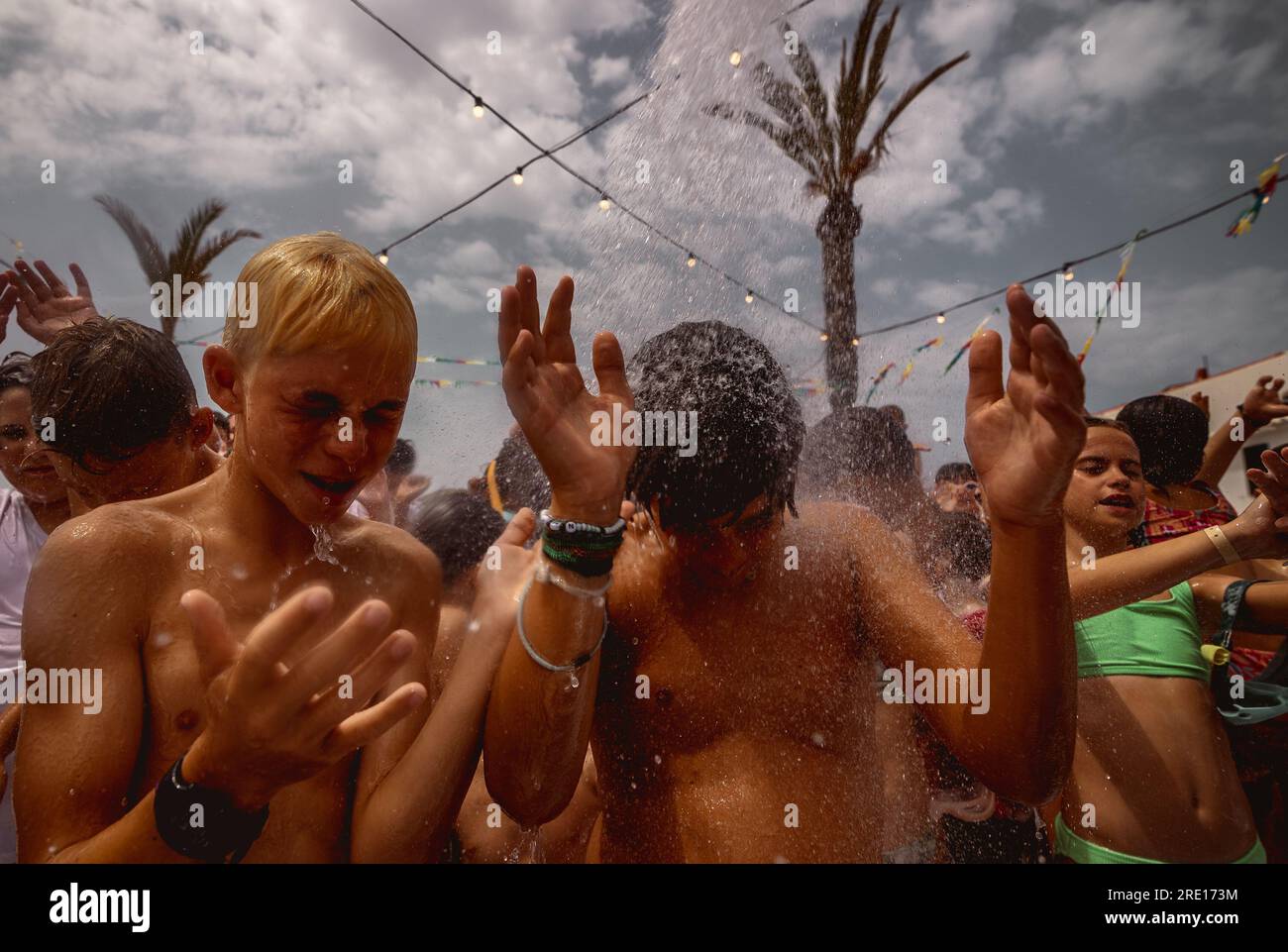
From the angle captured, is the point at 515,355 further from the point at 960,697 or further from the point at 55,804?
the point at 960,697

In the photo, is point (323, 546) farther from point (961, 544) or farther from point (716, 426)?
point (961, 544)

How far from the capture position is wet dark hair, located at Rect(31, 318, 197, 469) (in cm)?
192

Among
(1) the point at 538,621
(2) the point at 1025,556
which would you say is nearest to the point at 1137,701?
(2) the point at 1025,556

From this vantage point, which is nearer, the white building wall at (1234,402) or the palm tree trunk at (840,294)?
the palm tree trunk at (840,294)

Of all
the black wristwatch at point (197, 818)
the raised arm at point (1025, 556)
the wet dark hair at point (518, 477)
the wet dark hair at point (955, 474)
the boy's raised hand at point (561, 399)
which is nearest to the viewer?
the black wristwatch at point (197, 818)

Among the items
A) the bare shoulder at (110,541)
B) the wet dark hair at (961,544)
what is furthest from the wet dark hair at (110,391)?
the wet dark hair at (961,544)

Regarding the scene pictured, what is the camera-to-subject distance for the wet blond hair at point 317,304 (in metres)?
1.37

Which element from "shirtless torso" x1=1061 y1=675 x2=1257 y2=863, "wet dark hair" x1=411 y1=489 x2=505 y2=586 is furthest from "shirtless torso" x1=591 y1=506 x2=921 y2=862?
"shirtless torso" x1=1061 y1=675 x2=1257 y2=863

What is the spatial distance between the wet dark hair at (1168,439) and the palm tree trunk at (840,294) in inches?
64.7

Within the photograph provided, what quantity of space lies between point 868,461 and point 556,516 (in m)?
2.38

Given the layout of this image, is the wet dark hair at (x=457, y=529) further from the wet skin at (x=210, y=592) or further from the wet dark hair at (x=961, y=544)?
the wet dark hair at (x=961, y=544)

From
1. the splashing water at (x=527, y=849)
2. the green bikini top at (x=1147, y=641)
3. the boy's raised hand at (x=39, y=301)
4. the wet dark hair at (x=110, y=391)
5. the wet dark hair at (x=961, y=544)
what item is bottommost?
the splashing water at (x=527, y=849)

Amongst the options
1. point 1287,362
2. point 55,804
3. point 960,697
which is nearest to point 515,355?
point 55,804

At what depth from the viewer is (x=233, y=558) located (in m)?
1.44
